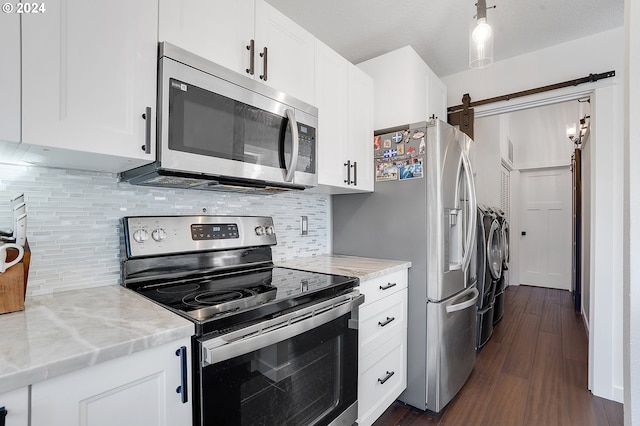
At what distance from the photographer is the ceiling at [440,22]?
1916 millimetres

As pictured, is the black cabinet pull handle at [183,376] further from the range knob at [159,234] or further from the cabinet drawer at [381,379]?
the cabinet drawer at [381,379]

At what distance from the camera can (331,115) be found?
1.84 meters

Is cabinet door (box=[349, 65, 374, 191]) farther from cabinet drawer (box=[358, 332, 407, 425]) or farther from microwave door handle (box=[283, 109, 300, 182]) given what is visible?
cabinet drawer (box=[358, 332, 407, 425])

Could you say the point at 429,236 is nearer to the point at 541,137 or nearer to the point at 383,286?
the point at 383,286

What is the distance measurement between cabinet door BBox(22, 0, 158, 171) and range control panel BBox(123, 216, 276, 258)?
313 millimetres

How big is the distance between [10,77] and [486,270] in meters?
3.35

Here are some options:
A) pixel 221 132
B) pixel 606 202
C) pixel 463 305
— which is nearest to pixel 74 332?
pixel 221 132

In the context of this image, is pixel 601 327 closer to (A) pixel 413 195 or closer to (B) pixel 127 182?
(A) pixel 413 195

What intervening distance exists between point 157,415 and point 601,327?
8.91 ft

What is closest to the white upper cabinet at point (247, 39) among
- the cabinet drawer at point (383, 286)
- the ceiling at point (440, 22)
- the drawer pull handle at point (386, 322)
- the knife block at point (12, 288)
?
the ceiling at point (440, 22)

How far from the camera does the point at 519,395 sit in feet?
6.89

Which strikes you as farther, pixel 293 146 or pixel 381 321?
pixel 381 321

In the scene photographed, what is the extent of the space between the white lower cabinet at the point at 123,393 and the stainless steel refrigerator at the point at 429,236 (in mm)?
1473

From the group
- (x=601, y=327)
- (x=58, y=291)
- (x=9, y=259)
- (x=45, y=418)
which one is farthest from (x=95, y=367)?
(x=601, y=327)
